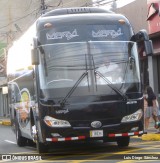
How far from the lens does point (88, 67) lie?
1126cm

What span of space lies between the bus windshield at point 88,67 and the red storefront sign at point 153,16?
33.8 ft

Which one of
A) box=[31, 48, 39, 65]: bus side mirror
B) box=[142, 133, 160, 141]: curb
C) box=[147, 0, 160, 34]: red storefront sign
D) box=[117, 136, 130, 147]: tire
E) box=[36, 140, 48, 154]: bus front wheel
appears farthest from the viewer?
box=[147, 0, 160, 34]: red storefront sign

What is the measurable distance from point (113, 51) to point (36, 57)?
1.88 m

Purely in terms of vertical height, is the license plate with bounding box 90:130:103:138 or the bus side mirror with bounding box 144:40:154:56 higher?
the bus side mirror with bounding box 144:40:154:56

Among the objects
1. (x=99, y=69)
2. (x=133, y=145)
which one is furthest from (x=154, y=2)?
(x=99, y=69)

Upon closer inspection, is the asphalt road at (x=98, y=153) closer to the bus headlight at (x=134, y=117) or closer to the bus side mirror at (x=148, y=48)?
the bus headlight at (x=134, y=117)

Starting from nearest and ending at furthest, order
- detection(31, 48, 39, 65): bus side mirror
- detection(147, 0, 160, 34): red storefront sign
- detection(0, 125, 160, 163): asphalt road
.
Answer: detection(0, 125, 160, 163): asphalt road → detection(31, 48, 39, 65): bus side mirror → detection(147, 0, 160, 34): red storefront sign

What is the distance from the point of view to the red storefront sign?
21547 millimetres

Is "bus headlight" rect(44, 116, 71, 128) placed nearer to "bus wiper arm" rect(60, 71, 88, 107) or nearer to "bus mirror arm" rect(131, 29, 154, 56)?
"bus wiper arm" rect(60, 71, 88, 107)

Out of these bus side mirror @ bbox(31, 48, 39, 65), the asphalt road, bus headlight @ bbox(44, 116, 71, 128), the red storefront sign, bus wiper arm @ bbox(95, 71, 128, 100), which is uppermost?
the red storefront sign

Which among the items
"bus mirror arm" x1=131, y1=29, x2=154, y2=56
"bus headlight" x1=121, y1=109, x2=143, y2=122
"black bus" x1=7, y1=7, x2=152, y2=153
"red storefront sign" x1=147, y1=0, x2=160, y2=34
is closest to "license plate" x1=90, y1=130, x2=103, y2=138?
"black bus" x1=7, y1=7, x2=152, y2=153

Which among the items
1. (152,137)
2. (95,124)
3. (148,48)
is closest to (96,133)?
(95,124)

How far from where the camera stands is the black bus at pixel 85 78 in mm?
10938

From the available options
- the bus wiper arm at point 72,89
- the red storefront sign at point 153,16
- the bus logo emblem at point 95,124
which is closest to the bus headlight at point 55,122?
the bus wiper arm at point 72,89
